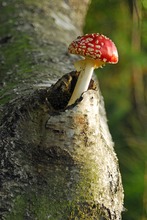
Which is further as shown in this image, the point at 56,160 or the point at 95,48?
the point at 95,48

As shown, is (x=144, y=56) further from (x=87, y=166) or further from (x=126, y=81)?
(x=87, y=166)

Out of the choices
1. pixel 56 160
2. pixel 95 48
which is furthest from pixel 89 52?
pixel 56 160

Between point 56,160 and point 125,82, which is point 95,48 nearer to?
point 56,160

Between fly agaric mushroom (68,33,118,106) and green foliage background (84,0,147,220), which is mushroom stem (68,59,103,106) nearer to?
fly agaric mushroom (68,33,118,106)

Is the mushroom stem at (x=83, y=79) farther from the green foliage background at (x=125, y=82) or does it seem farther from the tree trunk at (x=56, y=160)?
the green foliage background at (x=125, y=82)

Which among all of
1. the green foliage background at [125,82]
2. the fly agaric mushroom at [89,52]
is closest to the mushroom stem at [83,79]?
the fly agaric mushroom at [89,52]
